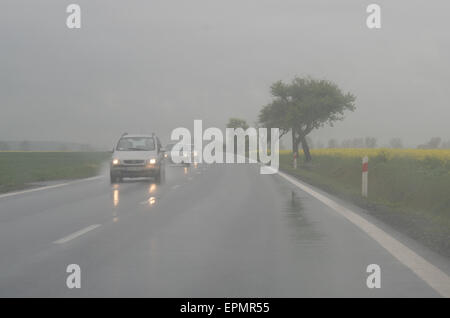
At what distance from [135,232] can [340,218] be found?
14.1 feet

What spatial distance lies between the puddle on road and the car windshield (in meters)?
10.7

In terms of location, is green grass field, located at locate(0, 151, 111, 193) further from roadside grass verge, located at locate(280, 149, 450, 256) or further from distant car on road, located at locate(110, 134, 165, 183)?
roadside grass verge, located at locate(280, 149, 450, 256)

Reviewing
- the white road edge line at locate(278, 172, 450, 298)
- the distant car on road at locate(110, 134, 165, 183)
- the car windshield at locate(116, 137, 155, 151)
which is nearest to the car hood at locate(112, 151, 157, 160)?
the distant car on road at locate(110, 134, 165, 183)

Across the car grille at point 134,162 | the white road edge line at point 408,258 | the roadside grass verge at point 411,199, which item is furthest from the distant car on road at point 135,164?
the white road edge line at point 408,258

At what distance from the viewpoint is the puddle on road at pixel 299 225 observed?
27.9 ft

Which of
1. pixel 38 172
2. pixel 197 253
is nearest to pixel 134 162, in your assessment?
pixel 38 172

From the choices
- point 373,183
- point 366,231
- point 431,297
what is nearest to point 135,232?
point 366,231

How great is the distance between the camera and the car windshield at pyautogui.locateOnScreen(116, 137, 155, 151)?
23.2 m

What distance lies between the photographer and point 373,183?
21.4 meters

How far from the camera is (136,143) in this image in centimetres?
2356

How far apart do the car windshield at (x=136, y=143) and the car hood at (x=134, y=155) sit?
2.48 feet

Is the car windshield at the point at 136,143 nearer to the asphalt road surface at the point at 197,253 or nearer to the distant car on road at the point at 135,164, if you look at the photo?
the distant car on road at the point at 135,164

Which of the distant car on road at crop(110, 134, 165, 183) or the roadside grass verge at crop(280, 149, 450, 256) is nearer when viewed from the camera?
the roadside grass verge at crop(280, 149, 450, 256)
